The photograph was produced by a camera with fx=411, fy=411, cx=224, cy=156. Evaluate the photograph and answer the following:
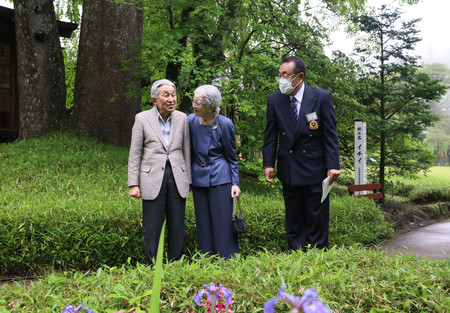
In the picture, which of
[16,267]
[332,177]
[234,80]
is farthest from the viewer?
[234,80]

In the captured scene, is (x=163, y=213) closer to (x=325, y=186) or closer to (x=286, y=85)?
(x=325, y=186)

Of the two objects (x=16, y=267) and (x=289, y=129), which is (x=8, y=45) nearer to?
(x=16, y=267)

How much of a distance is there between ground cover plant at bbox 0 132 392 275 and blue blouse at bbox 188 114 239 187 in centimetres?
67

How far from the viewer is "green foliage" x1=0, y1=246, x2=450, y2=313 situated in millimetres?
1929

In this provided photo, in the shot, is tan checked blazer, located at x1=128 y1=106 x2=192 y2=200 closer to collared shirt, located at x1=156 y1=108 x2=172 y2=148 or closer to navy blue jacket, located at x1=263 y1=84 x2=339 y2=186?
collared shirt, located at x1=156 y1=108 x2=172 y2=148

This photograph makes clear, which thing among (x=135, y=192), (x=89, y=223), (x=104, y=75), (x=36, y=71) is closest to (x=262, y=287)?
(x=135, y=192)

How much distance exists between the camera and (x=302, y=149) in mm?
3676

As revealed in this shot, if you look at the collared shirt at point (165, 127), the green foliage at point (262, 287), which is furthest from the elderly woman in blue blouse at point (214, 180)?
the green foliage at point (262, 287)

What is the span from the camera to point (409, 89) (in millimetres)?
9578

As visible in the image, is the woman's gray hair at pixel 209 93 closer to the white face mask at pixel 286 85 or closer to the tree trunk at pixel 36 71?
the white face mask at pixel 286 85

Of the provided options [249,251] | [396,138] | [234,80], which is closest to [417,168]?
[396,138]

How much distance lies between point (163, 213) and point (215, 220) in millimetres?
463

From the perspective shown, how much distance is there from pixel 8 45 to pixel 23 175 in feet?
22.8

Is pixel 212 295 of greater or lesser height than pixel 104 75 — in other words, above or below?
below
